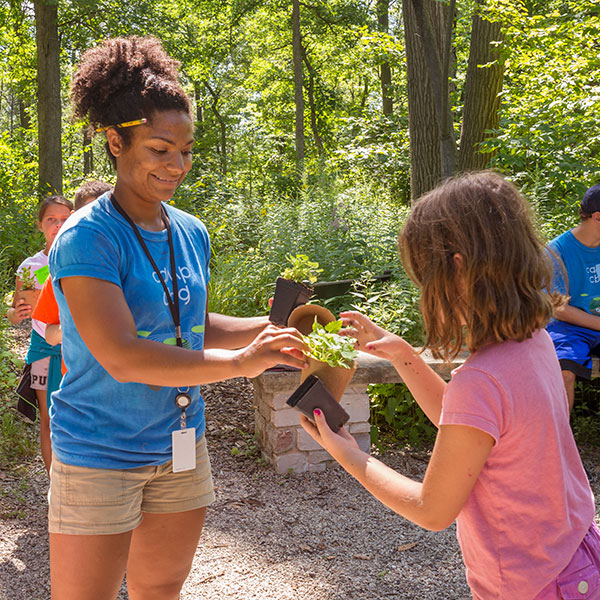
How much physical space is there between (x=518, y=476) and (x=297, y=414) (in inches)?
116

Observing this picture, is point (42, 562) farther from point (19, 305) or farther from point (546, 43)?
point (546, 43)

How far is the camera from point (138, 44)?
1.84 meters

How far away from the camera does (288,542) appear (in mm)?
3463

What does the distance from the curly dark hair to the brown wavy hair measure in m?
0.81

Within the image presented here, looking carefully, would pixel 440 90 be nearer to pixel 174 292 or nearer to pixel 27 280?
pixel 27 280

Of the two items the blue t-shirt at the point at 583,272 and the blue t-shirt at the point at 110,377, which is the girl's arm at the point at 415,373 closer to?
the blue t-shirt at the point at 110,377

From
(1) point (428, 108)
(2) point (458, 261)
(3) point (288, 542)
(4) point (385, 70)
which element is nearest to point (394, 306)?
(3) point (288, 542)

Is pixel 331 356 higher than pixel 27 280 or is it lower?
higher

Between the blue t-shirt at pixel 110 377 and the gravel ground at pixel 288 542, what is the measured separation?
5.37ft

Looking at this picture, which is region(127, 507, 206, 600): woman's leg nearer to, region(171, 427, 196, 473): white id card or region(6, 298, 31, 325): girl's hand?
region(171, 427, 196, 473): white id card

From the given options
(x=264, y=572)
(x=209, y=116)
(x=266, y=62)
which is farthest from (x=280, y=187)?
(x=264, y=572)

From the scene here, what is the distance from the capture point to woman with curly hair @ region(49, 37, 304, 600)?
1553 mm

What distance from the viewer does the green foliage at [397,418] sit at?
14.9 feet

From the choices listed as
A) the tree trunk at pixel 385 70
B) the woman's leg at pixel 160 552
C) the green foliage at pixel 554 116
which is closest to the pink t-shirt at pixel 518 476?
the woman's leg at pixel 160 552
